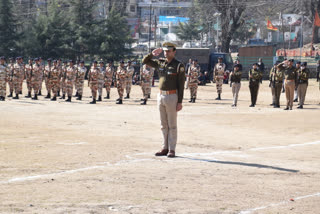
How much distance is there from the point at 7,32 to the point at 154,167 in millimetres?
47503

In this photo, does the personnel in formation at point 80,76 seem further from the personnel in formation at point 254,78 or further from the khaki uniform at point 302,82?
the khaki uniform at point 302,82

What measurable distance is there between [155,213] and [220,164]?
3340mm

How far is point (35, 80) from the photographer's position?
26109 mm

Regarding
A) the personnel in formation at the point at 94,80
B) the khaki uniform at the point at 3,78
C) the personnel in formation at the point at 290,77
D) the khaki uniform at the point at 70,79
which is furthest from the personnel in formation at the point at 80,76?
the personnel in formation at the point at 290,77

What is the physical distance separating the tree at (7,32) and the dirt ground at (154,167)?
37.2 m

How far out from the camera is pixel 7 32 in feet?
173

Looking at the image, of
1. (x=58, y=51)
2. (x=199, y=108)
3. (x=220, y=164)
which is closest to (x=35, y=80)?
(x=199, y=108)

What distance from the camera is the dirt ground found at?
629 centimetres

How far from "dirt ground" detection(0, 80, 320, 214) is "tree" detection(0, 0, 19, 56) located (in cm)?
3716

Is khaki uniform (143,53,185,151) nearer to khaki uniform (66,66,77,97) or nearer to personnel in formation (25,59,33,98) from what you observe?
khaki uniform (66,66,77,97)

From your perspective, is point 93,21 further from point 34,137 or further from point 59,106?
point 34,137

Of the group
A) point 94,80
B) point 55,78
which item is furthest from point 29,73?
point 94,80

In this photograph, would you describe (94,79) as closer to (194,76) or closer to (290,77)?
(194,76)

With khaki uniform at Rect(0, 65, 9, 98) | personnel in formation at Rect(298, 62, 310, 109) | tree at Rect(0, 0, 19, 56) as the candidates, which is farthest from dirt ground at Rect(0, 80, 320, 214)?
tree at Rect(0, 0, 19, 56)
